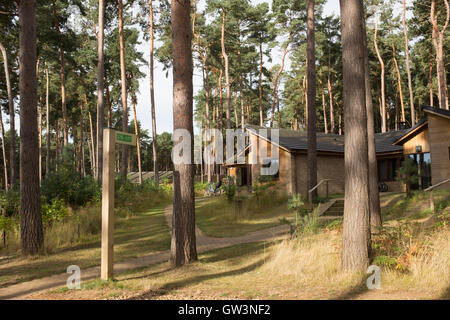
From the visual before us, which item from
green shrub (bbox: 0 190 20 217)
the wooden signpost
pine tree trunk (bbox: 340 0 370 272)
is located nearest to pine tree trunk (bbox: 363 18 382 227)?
pine tree trunk (bbox: 340 0 370 272)

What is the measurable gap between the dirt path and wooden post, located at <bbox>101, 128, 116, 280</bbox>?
655 millimetres

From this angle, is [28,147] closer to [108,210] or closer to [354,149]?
[108,210]

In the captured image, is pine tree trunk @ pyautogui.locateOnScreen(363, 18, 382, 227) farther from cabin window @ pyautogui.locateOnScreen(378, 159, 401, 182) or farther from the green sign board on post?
cabin window @ pyautogui.locateOnScreen(378, 159, 401, 182)

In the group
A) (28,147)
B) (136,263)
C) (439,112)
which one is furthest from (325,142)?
(28,147)

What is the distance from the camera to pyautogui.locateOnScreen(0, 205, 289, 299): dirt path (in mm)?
5574

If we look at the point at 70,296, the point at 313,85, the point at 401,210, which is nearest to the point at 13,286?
the point at 70,296

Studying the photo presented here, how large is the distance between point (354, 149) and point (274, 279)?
8.99ft

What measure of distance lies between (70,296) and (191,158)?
3.41 metres

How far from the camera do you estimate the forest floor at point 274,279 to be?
4.90 metres

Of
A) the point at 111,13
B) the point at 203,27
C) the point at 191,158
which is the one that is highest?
the point at 203,27

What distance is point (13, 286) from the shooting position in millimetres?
5816

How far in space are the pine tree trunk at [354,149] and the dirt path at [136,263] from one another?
166 inches
